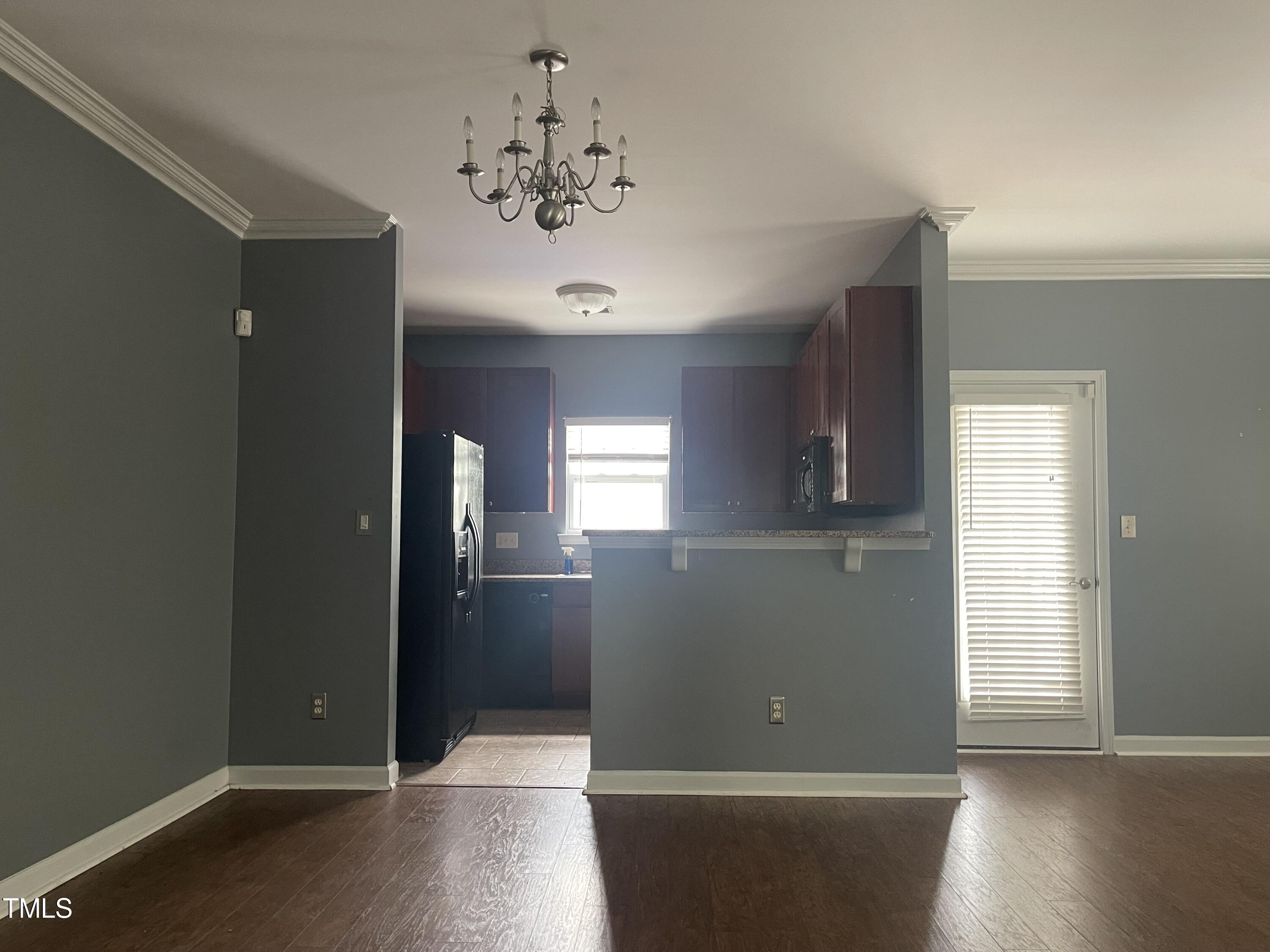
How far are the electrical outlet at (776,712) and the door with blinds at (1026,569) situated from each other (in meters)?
1.34

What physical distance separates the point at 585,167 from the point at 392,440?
147 cm

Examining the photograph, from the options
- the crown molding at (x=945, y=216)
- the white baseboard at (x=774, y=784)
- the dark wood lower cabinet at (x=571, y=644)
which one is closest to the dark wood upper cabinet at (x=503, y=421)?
the dark wood lower cabinet at (x=571, y=644)

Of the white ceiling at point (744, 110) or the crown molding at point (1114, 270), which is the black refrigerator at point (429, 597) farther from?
the crown molding at point (1114, 270)

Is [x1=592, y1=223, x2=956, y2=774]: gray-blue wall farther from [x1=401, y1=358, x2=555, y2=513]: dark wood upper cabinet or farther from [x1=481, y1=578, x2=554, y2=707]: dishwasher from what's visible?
[x1=401, y1=358, x2=555, y2=513]: dark wood upper cabinet

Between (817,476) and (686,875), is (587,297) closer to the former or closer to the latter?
(817,476)

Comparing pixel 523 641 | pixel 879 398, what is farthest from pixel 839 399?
pixel 523 641

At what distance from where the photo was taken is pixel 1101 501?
186 inches

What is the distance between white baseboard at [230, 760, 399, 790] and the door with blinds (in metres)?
2.92

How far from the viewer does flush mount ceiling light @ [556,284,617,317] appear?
5.23m

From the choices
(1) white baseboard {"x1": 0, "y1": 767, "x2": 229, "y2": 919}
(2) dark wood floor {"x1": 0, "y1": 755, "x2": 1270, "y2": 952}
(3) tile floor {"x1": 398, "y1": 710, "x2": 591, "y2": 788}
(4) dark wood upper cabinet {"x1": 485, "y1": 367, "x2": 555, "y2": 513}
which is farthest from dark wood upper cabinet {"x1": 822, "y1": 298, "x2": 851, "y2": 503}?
(1) white baseboard {"x1": 0, "y1": 767, "x2": 229, "y2": 919}

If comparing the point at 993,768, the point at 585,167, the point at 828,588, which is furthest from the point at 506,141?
the point at 993,768

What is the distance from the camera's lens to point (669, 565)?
154 inches

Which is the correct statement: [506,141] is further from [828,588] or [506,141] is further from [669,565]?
[828,588]

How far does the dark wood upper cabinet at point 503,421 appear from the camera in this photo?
20.0 feet
